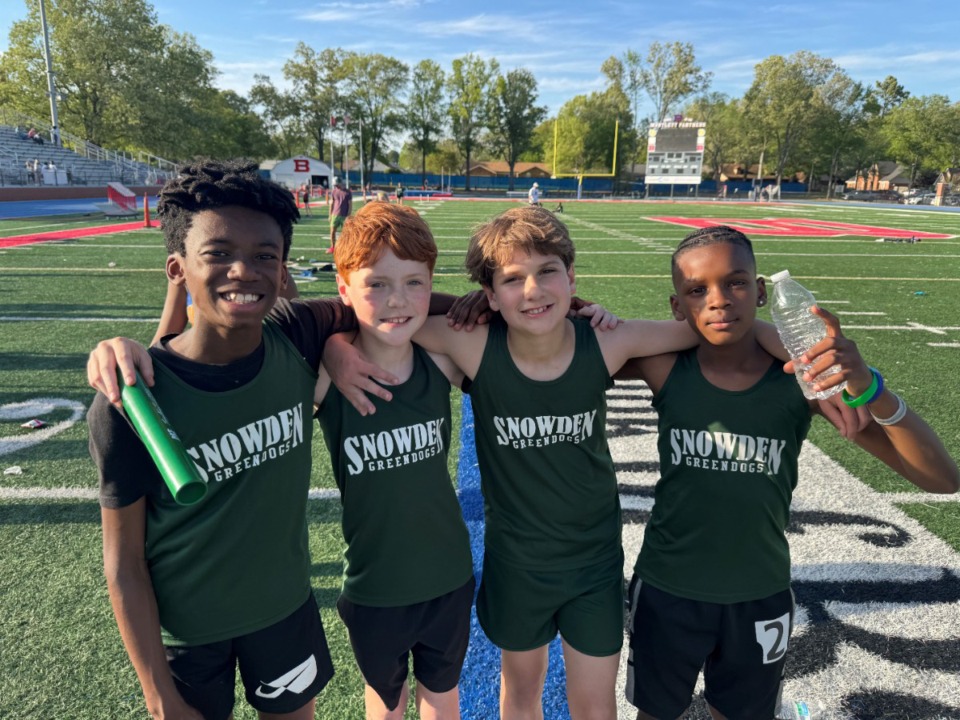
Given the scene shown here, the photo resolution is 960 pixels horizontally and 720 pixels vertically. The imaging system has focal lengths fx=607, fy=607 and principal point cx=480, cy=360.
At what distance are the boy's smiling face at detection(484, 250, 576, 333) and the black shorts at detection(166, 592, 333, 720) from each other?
1.06 m

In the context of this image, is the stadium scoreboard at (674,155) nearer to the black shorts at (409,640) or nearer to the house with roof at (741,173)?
the house with roof at (741,173)

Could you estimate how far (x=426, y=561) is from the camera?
1804mm

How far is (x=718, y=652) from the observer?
6.07 ft

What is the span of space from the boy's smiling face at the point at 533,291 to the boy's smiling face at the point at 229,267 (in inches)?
27.6

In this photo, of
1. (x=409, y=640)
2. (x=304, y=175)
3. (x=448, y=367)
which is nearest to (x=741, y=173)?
(x=304, y=175)

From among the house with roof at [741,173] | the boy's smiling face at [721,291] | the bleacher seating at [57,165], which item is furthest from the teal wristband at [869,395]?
the house with roof at [741,173]

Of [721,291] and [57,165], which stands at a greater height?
[57,165]

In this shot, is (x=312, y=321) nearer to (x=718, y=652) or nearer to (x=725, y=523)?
(x=725, y=523)

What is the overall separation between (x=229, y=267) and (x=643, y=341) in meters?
1.27

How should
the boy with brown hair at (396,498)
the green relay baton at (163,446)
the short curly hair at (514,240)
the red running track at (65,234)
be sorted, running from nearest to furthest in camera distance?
the green relay baton at (163,446), the boy with brown hair at (396,498), the short curly hair at (514,240), the red running track at (65,234)

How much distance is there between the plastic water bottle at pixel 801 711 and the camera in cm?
206

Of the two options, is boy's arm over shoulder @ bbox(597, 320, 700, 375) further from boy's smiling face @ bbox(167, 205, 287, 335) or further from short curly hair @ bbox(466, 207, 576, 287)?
boy's smiling face @ bbox(167, 205, 287, 335)

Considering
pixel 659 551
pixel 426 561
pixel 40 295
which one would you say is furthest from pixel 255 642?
pixel 40 295

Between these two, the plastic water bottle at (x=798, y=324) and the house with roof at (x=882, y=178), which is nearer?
the plastic water bottle at (x=798, y=324)
